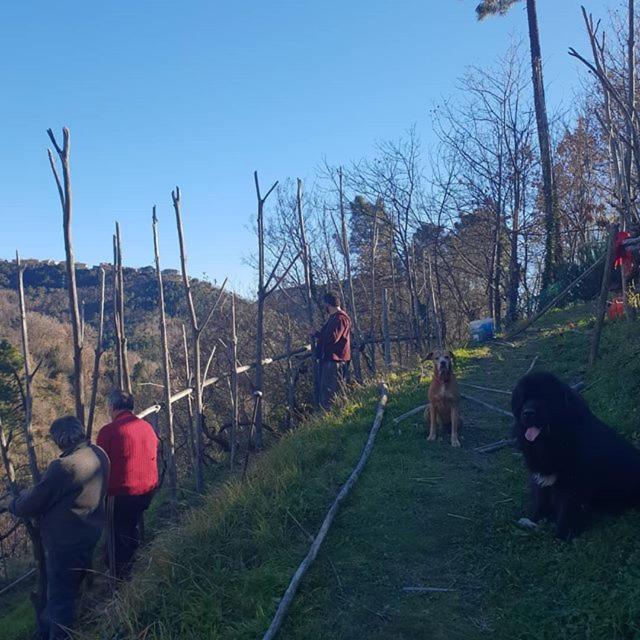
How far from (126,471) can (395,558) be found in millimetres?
2562

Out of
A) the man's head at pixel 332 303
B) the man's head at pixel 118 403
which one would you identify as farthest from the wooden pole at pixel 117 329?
the man's head at pixel 332 303

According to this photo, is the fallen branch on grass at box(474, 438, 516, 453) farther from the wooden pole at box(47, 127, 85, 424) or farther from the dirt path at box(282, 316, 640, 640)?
the wooden pole at box(47, 127, 85, 424)

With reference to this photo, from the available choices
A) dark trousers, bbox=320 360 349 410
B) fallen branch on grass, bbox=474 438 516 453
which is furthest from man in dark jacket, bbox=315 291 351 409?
fallen branch on grass, bbox=474 438 516 453

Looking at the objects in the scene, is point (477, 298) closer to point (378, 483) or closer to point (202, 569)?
point (378, 483)

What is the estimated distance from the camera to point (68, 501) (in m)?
4.60

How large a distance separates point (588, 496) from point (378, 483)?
1.94m

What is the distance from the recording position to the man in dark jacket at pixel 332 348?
29.2 ft

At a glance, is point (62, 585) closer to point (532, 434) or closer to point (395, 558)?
point (395, 558)

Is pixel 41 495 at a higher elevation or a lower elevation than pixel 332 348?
Answer: lower

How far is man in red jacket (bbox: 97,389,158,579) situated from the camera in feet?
18.1

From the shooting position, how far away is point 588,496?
4070 mm

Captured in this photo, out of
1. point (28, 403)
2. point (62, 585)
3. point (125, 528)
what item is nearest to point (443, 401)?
point (125, 528)

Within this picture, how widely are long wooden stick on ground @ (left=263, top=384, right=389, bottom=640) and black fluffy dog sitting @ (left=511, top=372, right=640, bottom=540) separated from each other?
5.16 feet

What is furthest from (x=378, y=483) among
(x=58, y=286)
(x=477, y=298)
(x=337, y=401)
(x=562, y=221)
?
(x=58, y=286)
